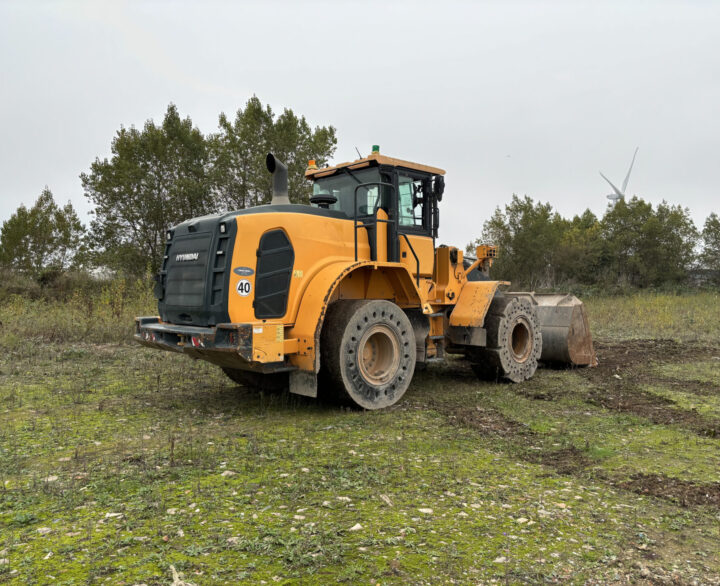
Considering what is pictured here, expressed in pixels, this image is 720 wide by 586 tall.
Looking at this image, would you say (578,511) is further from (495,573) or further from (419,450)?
(419,450)

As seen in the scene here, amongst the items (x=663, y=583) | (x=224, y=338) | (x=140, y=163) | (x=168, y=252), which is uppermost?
(x=140, y=163)

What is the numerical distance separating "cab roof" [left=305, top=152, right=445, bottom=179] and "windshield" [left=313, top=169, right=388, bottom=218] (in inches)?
2.9

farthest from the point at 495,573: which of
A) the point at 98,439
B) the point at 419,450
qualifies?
the point at 98,439

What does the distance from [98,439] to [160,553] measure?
→ 2.58 meters

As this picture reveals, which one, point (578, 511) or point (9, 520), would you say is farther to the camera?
point (578, 511)

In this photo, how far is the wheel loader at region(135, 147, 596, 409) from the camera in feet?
19.0

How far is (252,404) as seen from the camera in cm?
680

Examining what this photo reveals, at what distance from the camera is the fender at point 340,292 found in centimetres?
586

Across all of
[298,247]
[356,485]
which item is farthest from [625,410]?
[298,247]

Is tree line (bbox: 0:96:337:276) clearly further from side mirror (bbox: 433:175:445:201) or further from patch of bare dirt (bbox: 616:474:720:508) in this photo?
patch of bare dirt (bbox: 616:474:720:508)

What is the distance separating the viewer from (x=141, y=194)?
28500 mm

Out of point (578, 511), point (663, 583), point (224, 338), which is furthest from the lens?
point (224, 338)

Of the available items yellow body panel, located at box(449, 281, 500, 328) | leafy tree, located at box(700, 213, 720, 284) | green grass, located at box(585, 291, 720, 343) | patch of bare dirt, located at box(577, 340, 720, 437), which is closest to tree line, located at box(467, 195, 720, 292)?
leafy tree, located at box(700, 213, 720, 284)

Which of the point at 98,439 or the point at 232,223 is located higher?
the point at 232,223
